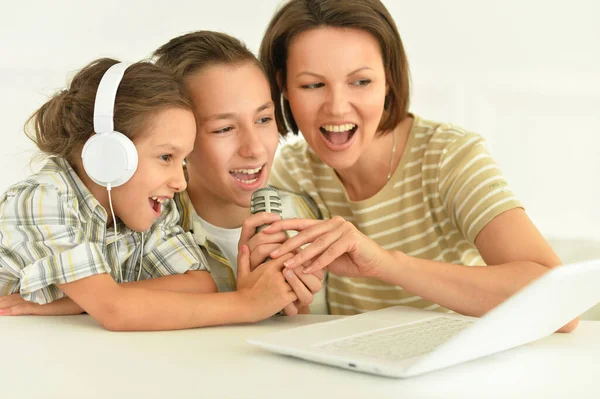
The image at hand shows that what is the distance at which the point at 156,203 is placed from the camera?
58.7 inches

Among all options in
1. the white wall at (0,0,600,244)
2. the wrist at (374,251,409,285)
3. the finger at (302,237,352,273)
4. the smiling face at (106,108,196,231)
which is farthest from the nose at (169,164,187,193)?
the white wall at (0,0,600,244)

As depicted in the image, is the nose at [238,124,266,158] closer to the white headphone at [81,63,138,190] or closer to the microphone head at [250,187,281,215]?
the microphone head at [250,187,281,215]

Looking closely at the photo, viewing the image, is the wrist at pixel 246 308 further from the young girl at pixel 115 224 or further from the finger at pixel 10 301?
the finger at pixel 10 301

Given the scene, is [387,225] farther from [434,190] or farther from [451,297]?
[451,297]

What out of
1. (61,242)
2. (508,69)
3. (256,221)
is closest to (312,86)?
(256,221)

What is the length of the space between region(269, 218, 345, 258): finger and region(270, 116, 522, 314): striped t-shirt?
1.23 ft

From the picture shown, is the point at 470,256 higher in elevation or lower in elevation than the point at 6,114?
lower

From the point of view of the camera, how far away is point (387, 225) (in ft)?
5.88

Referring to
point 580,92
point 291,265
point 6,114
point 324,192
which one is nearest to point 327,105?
point 324,192

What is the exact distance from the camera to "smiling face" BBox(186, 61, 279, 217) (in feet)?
5.16

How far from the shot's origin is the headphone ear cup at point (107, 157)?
1.31m

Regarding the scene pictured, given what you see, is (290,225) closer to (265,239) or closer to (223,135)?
(265,239)

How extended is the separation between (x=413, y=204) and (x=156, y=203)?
61 centimetres

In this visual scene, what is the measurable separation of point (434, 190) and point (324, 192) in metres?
0.29
